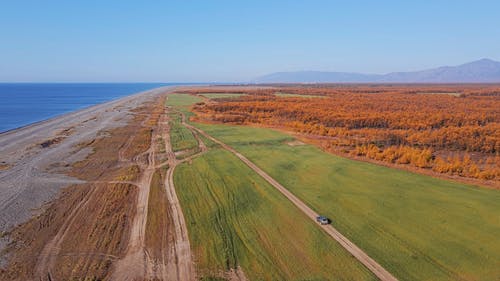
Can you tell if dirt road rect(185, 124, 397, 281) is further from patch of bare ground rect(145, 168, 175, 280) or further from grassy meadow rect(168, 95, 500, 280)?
patch of bare ground rect(145, 168, 175, 280)

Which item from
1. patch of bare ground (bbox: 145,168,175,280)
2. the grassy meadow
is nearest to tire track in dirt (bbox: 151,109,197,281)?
patch of bare ground (bbox: 145,168,175,280)

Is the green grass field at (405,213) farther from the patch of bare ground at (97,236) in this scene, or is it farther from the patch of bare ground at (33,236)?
the patch of bare ground at (33,236)

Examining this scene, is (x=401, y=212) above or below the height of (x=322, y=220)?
below

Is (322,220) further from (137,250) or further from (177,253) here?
(137,250)

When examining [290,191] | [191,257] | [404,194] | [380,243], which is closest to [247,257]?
[191,257]

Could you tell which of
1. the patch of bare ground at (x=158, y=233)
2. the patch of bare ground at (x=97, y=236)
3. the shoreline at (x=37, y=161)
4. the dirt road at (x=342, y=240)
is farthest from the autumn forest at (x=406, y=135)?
the patch of bare ground at (x=97, y=236)

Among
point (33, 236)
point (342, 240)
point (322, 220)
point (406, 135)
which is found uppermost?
point (406, 135)

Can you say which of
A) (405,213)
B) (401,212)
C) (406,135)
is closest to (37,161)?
(401,212)
